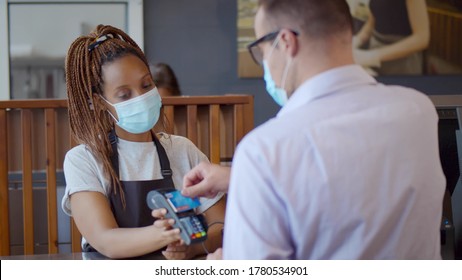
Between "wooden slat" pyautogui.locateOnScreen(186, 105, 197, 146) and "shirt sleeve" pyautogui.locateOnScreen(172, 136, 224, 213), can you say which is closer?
"shirt sleeve" pyautogui.locateOnScreen(172, 136, 224, 213)

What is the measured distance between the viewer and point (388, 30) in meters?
3.45

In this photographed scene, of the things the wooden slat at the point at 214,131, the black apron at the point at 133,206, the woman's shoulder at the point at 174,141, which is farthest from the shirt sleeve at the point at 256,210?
the wooden slat at the point at 214,131

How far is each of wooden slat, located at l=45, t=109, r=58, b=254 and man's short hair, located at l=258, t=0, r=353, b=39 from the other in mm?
858

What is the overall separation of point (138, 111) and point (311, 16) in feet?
1.94

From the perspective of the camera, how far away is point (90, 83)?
1292mm

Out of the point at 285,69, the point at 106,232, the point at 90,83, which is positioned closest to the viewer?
the point at 285,69

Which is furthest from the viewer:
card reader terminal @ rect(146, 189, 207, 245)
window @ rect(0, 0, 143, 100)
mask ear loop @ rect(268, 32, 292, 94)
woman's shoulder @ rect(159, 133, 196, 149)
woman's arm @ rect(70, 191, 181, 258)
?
window @ rect(0, 0, 143, 100)

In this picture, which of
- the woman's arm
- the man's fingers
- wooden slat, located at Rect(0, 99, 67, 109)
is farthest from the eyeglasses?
wooden slat, located at Rect(0, 99, 67, 109)

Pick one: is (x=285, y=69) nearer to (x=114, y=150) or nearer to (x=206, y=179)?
(x=206, y=179)

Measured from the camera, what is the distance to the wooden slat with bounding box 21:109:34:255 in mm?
1488

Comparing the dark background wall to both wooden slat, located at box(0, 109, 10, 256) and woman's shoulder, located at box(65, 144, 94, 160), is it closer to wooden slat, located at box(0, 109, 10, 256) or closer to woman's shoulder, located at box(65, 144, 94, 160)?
wooden slat, located at box(0, 109, 10, 256)

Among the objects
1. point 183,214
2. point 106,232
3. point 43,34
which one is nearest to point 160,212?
point 183,214

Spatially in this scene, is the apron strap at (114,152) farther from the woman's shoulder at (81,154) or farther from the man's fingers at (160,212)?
the man's fingers at (160,212)

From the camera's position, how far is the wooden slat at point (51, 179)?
4.89ft
